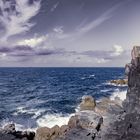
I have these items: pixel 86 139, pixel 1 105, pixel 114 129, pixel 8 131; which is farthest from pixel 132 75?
pixel 1 105

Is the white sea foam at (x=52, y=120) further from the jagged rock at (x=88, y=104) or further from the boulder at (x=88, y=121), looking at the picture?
the boulder at (x=88, y=121)

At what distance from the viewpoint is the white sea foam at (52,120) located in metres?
38.4

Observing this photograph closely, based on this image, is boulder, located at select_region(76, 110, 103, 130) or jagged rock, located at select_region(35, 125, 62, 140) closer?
boulder, located at select_region(76, 110, 103, 130)

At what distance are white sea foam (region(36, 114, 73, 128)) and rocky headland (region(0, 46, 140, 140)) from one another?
840 cm

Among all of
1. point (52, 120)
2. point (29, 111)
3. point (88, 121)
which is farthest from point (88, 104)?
point (88, 121)

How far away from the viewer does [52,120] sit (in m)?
40.8

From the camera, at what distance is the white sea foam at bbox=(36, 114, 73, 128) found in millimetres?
38375

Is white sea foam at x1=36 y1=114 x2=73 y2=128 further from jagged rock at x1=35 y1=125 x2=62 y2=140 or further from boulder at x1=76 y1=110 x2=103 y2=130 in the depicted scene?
boulder at x1=76 y1=110 x2=103 y2=130

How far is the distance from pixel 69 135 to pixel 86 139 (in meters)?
1.42

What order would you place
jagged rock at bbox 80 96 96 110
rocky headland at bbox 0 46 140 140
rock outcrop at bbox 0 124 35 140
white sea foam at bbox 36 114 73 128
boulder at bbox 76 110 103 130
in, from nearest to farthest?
rocky headland at bbox 0 46 140 140
rock outcrop at bbox 0 124 35 140
boulder at bbox 76 110 103 130
white sea foam at bbox 36 114 73 128
jagged rock at bbox 80 96 96 110

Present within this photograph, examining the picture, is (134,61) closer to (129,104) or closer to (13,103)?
(129,104)

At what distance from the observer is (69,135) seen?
2203 centimetres

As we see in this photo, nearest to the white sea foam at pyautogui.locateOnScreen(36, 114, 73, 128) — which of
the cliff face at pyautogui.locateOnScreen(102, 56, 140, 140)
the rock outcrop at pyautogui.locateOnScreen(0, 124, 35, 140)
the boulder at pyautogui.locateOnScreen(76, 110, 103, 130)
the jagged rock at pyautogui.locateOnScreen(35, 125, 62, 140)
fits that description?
the jagged rock at pyautogui.locateOnScreen(35, 125, 62, 140)

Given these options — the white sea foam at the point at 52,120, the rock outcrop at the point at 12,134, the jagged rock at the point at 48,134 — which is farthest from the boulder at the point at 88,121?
the white sea foam at the point at 52,120
